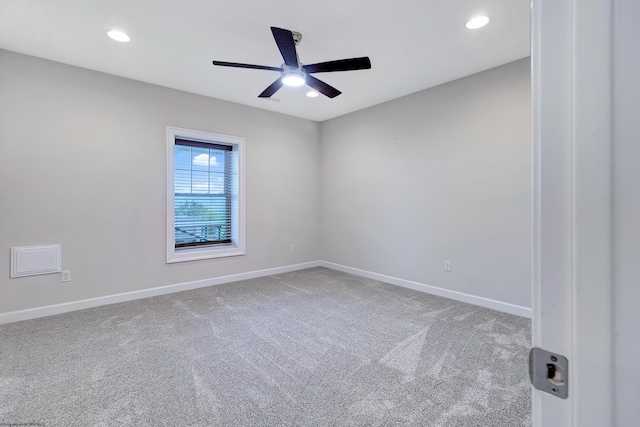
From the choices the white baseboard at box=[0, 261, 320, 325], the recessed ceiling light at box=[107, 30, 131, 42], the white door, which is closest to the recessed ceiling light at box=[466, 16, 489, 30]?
the white door

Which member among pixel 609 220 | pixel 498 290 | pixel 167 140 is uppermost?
pixel 167 140

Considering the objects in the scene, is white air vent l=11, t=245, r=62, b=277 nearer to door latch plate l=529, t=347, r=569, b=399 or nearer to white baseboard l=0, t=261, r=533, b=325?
white baseboard l=0, t=261, r=533, b=325

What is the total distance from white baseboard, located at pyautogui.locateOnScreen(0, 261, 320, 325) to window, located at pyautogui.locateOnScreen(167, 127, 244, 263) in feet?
1.17

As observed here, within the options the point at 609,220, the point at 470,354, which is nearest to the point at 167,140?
the point at 470,354

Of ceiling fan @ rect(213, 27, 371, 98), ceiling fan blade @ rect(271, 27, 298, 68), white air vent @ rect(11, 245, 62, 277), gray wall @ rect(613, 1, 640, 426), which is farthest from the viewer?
white air vent @ rect(11, 245, 62, 277)

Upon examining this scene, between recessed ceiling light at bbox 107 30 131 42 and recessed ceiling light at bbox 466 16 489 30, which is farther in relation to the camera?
recessed ceiling light at bbox 107 30 131 42

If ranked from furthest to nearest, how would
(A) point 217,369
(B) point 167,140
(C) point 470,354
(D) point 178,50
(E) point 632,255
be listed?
(B) point 167,140 < (D) point 178,50 < (C) point 470,354 < (A) point 217,369 < (E) point 632,255

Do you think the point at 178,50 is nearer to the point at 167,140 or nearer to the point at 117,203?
the point at 167,140

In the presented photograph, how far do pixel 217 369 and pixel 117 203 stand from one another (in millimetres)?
2538

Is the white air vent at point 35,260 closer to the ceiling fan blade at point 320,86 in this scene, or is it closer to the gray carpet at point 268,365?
the gray carpet at point 268,365

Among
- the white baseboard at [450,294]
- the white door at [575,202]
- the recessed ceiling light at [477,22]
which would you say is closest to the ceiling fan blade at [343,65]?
the recessed ceiling light at [477,22]

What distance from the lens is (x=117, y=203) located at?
11.9ft

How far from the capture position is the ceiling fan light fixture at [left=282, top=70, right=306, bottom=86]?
8.56 feet

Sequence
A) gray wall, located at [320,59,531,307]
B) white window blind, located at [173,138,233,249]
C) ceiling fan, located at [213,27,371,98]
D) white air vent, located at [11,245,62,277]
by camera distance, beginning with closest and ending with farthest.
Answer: ceiling fan, located at [213,27,371,98], white air vent, located at [11,245,62,277], gray wall, located at [320,59,531,307], white window blind, located at [173,138,233,249]
